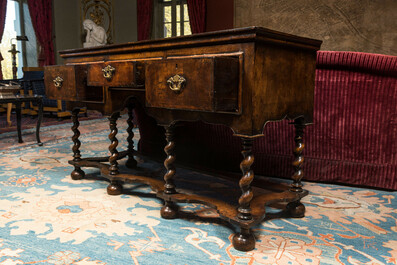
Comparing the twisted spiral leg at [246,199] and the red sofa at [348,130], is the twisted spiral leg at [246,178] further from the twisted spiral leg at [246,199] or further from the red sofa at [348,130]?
the red sofa at [348,130]

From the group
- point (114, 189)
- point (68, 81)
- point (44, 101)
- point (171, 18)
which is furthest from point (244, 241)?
point (171, 18)

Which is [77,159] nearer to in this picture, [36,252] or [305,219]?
[36,252]

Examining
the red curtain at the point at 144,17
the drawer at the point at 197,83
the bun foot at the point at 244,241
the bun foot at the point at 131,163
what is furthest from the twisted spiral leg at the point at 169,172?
the red curtain at the point at 144,17

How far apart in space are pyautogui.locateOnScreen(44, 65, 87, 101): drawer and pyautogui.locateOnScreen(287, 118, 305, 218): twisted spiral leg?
1462 millimetres

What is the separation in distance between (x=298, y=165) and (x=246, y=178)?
19.0 inches

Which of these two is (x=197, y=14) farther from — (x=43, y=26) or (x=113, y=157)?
(x=113, y=157)

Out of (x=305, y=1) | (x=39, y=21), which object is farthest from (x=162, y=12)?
(x=305, y=1)

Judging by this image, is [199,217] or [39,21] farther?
[39,21]

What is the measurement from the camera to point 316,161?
2510mm

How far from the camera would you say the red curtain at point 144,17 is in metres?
9.62


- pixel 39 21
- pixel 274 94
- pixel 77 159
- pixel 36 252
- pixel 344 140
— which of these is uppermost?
pixel 39 21

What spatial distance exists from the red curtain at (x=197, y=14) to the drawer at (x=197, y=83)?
7.60m

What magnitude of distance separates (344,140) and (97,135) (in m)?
3.35

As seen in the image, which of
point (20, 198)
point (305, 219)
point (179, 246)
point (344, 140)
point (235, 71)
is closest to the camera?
point (235, 71)
